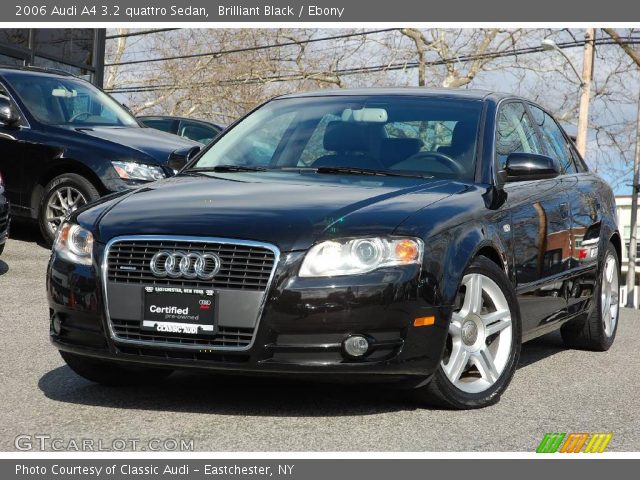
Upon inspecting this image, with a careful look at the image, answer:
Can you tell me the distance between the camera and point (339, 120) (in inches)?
264

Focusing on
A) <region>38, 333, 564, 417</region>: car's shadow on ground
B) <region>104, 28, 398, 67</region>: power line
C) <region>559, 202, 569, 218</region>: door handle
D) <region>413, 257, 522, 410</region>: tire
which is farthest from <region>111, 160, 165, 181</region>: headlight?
<region>104, 28, 398, 67</region>: power line

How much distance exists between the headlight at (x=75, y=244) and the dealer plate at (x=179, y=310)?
404 mm

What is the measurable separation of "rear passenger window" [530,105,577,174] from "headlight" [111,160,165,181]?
482cm

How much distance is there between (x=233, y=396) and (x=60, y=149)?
6978 millimetres

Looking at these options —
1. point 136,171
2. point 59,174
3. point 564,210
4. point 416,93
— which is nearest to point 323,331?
point 416,93

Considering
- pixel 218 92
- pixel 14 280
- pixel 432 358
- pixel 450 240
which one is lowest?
Result: pixel 218 92

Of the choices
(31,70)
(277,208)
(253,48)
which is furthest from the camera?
(253,48)

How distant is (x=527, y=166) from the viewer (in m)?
6.30

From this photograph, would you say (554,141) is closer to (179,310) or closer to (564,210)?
(564,210)

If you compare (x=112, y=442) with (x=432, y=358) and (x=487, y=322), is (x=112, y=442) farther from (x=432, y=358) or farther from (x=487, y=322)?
(x=487, y=322)

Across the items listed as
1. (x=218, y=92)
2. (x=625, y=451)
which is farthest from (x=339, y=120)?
(x=218, y=92)

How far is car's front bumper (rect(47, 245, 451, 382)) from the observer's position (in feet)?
16.5
